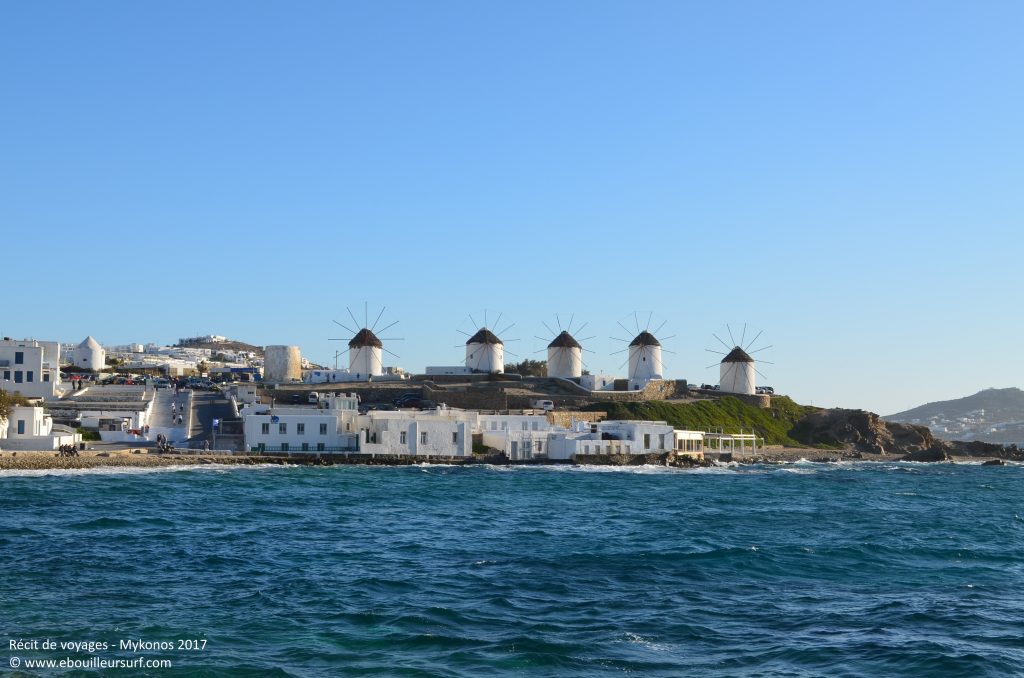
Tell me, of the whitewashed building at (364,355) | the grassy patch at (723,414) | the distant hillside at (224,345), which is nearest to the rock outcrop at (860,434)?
the grassy patch at (723,414)

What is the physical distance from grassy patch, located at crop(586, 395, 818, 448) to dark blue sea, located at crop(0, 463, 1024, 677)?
3927 centimetres

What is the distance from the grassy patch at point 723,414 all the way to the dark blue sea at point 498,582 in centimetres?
3927

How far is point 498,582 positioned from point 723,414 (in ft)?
236

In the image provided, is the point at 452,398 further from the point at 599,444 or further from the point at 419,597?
the point at 419,597

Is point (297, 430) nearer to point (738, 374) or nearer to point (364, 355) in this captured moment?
point (364, 355)

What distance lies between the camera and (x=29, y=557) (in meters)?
27.5

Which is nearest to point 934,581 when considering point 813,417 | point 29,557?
point 29,557

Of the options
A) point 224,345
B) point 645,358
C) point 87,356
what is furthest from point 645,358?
point 224,345

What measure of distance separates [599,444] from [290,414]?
1942 centimetres

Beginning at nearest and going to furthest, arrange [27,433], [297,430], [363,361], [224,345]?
[27,433]
[297,430]
[363,361]
[224,345]

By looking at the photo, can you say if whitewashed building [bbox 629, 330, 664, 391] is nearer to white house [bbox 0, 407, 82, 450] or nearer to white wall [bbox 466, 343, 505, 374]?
white wall [bbox 466, 343, 505, 374]

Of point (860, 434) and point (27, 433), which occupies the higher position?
point (860, 434)

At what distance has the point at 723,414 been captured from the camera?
9462cm

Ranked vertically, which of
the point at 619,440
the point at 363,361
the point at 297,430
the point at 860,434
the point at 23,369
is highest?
the point at 363,361
